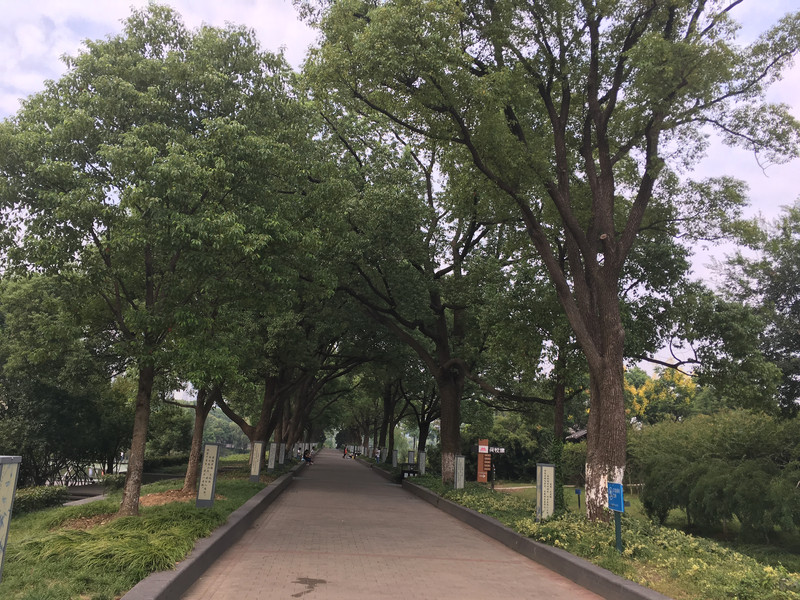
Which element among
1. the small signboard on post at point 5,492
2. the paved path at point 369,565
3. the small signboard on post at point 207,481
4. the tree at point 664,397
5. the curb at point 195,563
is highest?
the tree at point 664,397

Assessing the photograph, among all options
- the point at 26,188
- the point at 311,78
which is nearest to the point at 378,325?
the point at 311,78

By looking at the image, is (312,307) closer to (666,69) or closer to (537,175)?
(537,175)

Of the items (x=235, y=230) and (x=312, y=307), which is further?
(x=312, y=307)

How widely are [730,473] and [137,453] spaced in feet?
45.1

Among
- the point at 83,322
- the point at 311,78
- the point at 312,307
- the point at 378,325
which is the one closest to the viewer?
the point at 83,322

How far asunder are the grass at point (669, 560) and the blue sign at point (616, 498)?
47 centimetres

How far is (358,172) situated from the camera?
1628cm

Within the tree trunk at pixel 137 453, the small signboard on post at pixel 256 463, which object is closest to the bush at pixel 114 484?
the small signboard on post at pixel 256 463

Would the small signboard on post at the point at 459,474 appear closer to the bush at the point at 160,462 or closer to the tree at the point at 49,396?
the tree at the point at 49,396

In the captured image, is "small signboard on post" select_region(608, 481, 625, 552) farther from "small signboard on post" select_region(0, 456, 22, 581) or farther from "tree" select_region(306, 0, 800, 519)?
"small signboard on post" select_region(0, 456, 22, 581)

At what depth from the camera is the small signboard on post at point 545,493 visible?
975 cm

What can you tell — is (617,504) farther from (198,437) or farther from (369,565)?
(198,437)

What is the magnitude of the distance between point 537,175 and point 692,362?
5633 mm

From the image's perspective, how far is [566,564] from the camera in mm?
7348
